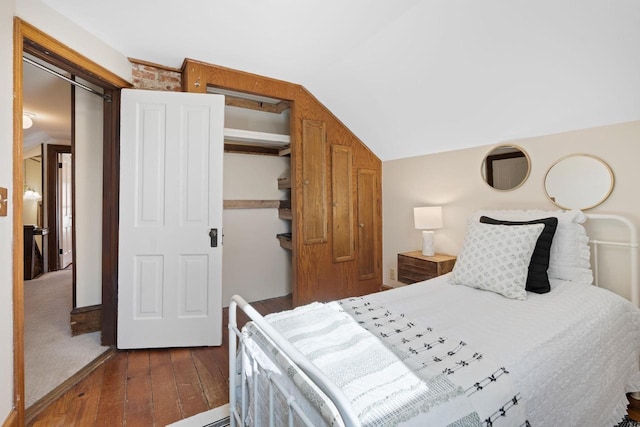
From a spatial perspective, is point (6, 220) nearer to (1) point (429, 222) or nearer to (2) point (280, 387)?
(2) point (280, 387)

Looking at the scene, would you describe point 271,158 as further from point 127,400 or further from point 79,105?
point 127,400

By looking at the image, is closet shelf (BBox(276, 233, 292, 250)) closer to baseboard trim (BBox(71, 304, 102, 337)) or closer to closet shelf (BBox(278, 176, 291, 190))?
closet shelf (BBox(278, 176, 291, 190))

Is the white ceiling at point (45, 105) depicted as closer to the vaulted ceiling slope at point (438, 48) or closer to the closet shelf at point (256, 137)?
the vaulted ceiling slope at point (438, 48)

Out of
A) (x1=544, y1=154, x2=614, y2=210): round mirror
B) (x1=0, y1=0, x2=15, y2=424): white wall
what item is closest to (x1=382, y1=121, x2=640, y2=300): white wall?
(x1=544, y1=154, x2=614, y2=210): round mirror

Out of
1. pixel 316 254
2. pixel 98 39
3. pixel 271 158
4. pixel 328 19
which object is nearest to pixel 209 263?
pixel 316 254

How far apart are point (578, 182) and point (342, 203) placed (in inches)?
81.0

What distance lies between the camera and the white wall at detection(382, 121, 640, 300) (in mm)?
1925

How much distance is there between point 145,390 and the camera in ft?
6.05

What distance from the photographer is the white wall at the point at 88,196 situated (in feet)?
8.17

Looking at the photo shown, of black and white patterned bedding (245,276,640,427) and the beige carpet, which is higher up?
black and white patterned bedding (245,276,640,427)

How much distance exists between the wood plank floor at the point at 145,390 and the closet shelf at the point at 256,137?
189 centimetres

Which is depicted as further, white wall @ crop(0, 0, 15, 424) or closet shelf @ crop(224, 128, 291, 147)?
closet shelf @ crop(224, 128, 291, 147)

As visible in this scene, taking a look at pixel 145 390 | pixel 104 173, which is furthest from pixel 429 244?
pixel 104 173

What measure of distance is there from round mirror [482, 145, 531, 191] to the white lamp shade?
51 centimetres
